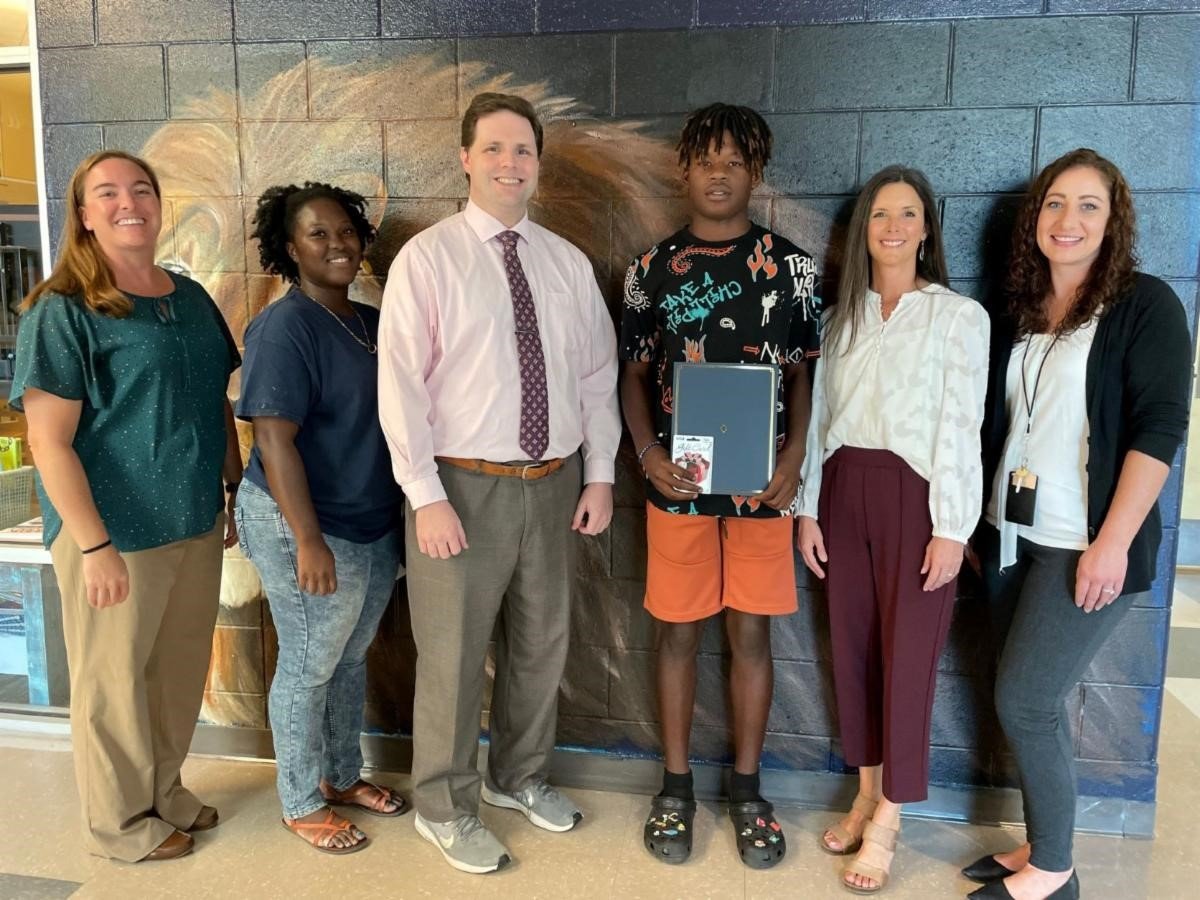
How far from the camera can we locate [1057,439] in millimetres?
1837

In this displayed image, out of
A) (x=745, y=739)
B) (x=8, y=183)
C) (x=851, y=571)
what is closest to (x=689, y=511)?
(x=851, y=571)

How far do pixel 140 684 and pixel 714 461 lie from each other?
1.40 metres

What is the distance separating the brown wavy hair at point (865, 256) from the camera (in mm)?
1944

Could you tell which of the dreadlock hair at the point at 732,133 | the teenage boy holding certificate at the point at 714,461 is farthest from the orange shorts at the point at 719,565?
the dreadlock hair at the point at 732,133

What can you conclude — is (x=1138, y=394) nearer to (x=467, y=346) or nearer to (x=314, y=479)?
(x=467, y=346)

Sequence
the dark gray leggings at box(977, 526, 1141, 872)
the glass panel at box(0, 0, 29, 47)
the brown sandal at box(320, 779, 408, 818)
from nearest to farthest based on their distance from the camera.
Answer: the dark gray leggings at box(977, 526, 1141, 872)
the brown sandal at box(320, 779, 408, 818)
the glass panel at box(0, 0, 29, 47)

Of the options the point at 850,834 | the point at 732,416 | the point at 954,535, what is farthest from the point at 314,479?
the point at 850,834

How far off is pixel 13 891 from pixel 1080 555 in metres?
2.45

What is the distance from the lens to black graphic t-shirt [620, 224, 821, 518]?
6.56 ft

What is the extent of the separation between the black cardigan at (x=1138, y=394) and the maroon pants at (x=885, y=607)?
346 mm

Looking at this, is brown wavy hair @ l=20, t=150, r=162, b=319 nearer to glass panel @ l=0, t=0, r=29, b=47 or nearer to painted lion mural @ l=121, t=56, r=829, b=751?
painted lion mural @ l=121, t=56, r=829, b=751

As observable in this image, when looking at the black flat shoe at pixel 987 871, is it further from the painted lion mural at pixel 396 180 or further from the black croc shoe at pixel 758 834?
the painted lion mural at pixel 396 180

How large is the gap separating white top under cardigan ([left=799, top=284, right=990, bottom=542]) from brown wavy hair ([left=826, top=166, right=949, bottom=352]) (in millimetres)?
34

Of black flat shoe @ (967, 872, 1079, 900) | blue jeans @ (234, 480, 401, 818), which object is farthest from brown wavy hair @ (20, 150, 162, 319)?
black flat shoe @ (967, 872, 1079, 900)
